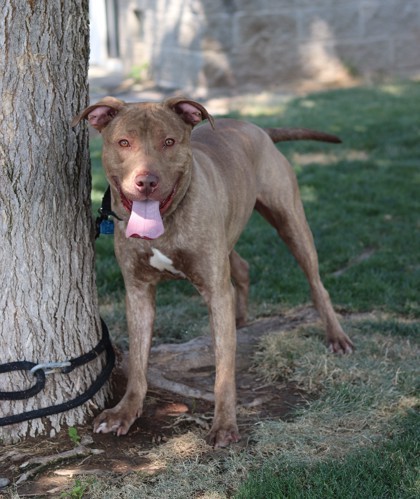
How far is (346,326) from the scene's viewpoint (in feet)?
18.1

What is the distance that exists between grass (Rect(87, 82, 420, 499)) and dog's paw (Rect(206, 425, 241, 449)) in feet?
0.22

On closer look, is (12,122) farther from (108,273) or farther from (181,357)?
(108,273)

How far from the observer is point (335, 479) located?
366 centimetres

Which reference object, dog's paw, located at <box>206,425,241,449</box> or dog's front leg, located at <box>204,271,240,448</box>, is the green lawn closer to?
dog's front leg, located at <box>204,271,240,448</box>

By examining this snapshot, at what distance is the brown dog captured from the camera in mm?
3854

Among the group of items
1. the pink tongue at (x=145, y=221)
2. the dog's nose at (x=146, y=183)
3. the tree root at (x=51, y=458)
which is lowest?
the tree root at (x=51, y=458)

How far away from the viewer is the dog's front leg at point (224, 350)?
4.19 m

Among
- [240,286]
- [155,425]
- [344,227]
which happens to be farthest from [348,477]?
[344,227]

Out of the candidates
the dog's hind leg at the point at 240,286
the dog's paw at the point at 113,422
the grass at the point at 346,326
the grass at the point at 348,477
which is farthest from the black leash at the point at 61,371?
the dog's hind leg at the point at 240,286

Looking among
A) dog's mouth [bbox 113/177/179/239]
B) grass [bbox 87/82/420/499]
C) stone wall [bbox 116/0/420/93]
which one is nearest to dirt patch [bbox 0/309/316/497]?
grass [bbox 87/82/420/499]

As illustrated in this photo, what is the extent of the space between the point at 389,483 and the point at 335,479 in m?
0.22

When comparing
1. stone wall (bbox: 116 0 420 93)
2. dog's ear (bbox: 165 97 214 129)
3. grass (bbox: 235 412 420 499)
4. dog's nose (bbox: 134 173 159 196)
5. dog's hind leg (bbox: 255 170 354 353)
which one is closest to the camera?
grass (bbox: 235 412 420 499)

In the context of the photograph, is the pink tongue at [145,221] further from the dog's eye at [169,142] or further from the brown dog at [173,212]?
the dog's eye at [169,142]

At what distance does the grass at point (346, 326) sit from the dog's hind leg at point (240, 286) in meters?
0.24
